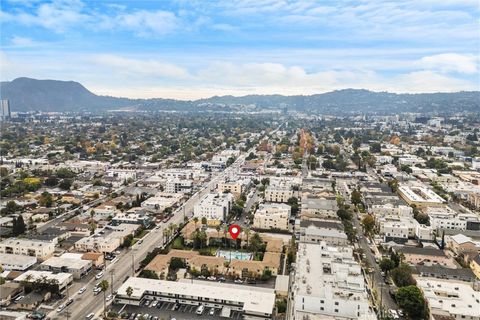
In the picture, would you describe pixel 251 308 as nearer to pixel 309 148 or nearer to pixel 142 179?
pixel 142 179

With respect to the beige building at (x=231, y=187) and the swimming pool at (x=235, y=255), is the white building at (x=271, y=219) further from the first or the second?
the beige building at (x=231, y=187)

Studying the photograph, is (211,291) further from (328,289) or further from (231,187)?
(231,187)

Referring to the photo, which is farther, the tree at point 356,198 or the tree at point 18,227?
the tree at point 356,198

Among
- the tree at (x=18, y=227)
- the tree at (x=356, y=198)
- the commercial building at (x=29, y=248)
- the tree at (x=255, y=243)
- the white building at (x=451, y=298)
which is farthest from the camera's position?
the tree at (x=356, y=198)

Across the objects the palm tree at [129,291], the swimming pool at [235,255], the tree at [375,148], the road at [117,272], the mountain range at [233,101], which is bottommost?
the road at [117,272]

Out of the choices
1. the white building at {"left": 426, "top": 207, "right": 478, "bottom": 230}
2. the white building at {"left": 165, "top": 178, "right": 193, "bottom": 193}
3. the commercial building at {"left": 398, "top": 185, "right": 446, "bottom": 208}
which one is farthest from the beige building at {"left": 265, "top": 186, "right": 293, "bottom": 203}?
the white building at {"left": 426, "top": 207, "right": 478, "bottom": 230}

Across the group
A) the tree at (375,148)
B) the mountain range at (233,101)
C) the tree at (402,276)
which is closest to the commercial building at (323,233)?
the tree at (402,276)

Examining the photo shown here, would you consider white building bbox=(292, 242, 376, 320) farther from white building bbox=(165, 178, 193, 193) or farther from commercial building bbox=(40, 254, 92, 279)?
white building bbox=(165, 178, 193, 193)
